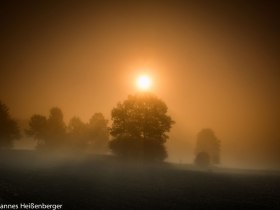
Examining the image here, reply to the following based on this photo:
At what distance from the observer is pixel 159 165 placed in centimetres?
5444

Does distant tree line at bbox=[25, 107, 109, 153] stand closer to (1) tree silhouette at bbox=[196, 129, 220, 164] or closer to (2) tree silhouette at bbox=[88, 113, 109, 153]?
(2) tree silhouette at bbox=[88, 113, 109, 153]

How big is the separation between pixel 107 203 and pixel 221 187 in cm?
1857

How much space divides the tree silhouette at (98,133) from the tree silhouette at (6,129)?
1800cm

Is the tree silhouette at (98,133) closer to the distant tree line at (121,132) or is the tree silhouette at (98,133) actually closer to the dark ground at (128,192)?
the distant tree line at (121,132)

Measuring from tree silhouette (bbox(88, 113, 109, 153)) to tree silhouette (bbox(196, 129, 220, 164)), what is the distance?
89.8 ft

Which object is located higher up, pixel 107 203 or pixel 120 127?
pixel 120 127

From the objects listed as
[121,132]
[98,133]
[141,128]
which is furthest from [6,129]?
[141,128]

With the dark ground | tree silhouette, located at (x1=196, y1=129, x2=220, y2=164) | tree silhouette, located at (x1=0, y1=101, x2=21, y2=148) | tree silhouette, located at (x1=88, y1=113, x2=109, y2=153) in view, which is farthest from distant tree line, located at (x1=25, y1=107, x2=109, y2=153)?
the dark ground

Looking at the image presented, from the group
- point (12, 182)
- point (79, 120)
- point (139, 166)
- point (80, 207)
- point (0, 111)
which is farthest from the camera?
point (79, 120)

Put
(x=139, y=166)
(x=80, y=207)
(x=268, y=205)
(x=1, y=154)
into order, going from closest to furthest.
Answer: (x=80, y=207), (x=268, y=205), (x=139, y=166), (x=1, y=154)

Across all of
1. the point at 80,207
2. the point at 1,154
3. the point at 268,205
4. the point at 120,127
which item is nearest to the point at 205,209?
the point at 268,205

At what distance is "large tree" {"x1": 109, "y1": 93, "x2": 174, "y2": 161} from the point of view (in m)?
53.9

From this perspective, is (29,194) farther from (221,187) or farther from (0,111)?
(0,111)

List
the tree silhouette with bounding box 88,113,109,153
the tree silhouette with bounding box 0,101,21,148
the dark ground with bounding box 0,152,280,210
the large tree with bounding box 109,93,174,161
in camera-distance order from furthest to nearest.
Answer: the tree silhouette with bounding box 88,113,109,153, the tree silhouette with bounding box 0,101,21,148, the large tree with bounding box 109,93,174,161, the dark ground with bounding box 0,152,280,210
